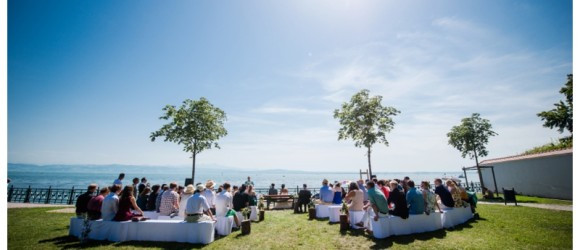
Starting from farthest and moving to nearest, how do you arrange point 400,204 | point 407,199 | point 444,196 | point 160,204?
point 160,204
point 444,196
point 407,199
point 400,204

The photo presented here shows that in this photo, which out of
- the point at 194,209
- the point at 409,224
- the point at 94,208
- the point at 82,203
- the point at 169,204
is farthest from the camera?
the point at 169,204

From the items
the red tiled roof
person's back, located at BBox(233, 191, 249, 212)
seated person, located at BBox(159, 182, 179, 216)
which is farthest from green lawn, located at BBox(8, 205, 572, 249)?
the red tiled roof

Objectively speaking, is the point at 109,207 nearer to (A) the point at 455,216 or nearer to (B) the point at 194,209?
(B) the point at 194,209

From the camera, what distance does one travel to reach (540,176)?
2003 cm

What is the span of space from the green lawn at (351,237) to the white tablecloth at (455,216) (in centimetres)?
25

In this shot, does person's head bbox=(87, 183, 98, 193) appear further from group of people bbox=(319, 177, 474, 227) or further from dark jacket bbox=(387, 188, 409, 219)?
dark jacket bbox=(387, 188, 409, 219)

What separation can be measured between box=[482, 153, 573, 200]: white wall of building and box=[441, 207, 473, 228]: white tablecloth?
15.0 metres

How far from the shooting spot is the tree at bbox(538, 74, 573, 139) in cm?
1838

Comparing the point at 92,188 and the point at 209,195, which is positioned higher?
the point at 92,188

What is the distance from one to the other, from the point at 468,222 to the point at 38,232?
16257 millimetres

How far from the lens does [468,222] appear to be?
954 cm

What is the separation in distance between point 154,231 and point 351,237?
632cm

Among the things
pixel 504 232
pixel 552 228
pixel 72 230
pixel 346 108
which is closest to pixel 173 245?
pixel 72 230

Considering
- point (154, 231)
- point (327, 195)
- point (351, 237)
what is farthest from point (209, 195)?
point (327, 195)
